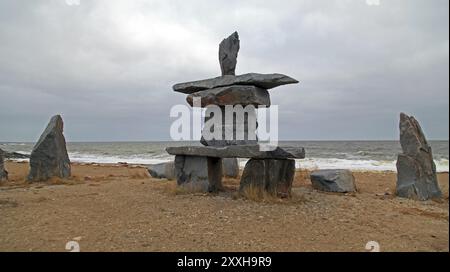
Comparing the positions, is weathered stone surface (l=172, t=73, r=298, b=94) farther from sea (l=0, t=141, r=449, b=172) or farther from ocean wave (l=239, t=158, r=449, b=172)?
ocean wave (l=239, t=158, r=449, b=172)

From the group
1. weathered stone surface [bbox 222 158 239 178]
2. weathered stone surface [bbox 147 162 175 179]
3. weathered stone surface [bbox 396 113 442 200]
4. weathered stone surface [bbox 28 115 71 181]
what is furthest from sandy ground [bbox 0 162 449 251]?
weathered stone surface [bbox 222 158 239 178]

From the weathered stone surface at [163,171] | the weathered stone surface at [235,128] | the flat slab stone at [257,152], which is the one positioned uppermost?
→ the weathered stone surface at [235,128]

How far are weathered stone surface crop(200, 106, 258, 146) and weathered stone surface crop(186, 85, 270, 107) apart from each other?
0.29 m

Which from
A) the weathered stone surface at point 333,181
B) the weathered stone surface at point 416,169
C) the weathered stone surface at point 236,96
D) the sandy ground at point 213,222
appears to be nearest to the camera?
the sandy ground at point 213,222

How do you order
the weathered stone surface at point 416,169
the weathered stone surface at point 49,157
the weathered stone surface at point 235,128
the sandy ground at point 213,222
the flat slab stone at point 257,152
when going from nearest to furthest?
the sandy ground at point 213,222
the flat slab stone at point 257,152
the weathered stone surface at point 235,128
the weathered stone surface at point 416,169
the weathered stone surface at point 49,157

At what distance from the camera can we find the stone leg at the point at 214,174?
8.88 m

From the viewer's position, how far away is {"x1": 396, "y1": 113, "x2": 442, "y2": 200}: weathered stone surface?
9032mm

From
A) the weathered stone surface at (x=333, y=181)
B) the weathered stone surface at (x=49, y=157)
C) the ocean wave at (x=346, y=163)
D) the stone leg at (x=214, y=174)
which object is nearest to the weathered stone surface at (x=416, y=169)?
the weathered stone surface at (x=333, y=181)

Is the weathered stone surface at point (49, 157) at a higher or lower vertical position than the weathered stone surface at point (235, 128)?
lower

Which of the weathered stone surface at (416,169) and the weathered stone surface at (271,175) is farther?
the weathered stone surface at (416,169)

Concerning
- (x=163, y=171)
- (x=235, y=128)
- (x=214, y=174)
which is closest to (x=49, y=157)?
(x=163, y=171)

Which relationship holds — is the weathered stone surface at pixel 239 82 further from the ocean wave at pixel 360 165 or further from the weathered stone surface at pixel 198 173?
the ocean wave at pixel 360 165

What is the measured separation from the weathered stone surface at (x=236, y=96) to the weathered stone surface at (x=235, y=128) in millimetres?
286
